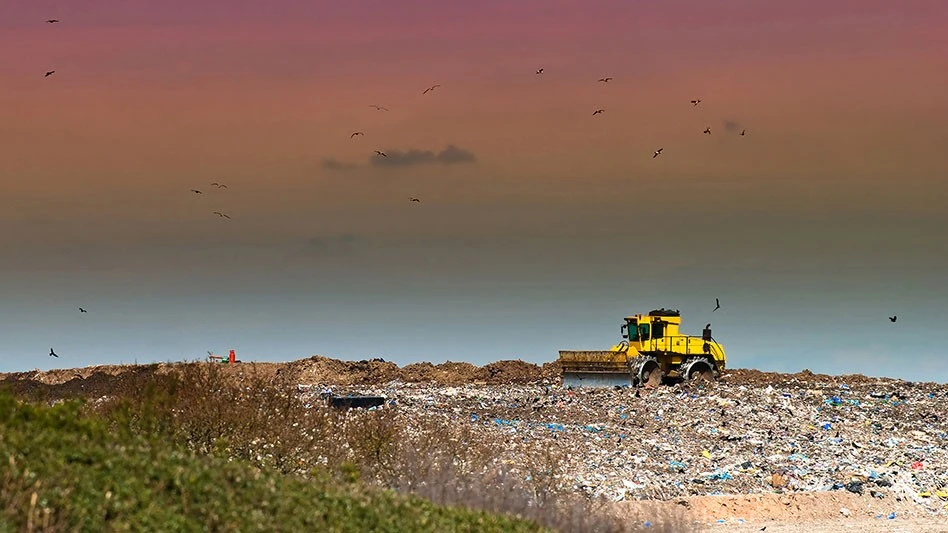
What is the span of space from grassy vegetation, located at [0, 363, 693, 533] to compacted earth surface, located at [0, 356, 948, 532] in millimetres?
1891

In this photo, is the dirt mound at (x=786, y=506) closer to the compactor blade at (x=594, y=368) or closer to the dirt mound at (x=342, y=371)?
the compactor blade at (x=594, y=368)

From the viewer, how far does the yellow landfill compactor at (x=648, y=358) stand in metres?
38.8

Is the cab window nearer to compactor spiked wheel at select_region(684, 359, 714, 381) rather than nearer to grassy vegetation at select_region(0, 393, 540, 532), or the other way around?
compactor spiked wheel at select_region(684, 359, 714, 381)

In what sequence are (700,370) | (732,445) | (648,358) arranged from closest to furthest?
(732,445), (648,358), (700,370)

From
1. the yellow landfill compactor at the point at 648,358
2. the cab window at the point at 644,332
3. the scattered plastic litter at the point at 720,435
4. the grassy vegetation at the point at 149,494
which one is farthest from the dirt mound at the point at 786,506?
the cab window at the point at 644,332

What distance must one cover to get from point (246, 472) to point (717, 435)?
19037 millimetres

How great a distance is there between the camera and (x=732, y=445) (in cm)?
2592

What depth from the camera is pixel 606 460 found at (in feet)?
76.0

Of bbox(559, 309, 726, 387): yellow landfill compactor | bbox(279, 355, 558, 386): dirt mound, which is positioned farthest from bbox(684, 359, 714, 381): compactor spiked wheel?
bbox(279, 355, 558, 386): dirt mound

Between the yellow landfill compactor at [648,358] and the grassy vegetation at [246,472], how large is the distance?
20.1 meters

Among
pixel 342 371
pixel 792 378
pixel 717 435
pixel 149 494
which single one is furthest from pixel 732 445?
pixel 342 371

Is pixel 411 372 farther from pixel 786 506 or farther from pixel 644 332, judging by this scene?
pixel 786 506

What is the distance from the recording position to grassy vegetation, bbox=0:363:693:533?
28.8ft

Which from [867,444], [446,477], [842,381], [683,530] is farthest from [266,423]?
[842,381]
